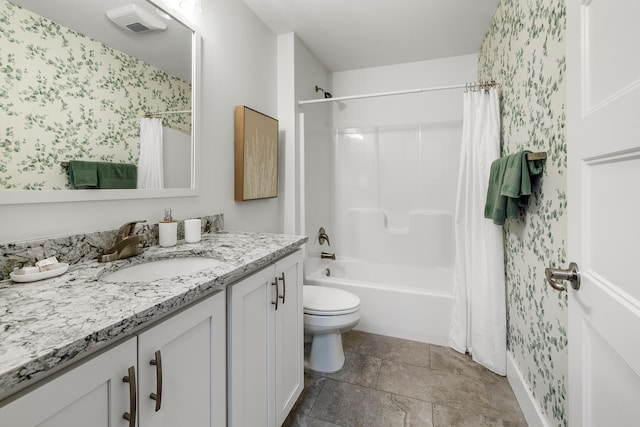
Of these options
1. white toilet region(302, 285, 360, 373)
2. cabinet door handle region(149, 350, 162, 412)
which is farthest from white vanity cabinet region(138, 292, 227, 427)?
white toilet region(302, 285, 360, 373)

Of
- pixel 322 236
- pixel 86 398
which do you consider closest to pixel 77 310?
pixel 86 398

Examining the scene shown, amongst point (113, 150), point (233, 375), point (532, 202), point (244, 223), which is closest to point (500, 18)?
point (532, 202)

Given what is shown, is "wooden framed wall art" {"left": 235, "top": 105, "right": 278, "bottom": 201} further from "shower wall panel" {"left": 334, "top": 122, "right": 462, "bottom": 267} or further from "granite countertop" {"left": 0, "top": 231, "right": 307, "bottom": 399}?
"shower wall panel" {"left": 334, "top": 122, "right": 462, "bottom": 267}

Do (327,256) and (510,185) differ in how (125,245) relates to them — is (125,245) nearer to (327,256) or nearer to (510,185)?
(510,185)

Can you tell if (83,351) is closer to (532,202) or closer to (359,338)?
(532,202)

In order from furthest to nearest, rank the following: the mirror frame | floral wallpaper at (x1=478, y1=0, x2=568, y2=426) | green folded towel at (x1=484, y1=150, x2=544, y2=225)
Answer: green folded towel at (x1=484, y1=150, x2=544, y2=225)
floral wallpaper at (x1=478, y1=0, x2=568, y2=426)
the mirror frame

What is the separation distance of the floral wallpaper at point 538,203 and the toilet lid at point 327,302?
3.08 ft

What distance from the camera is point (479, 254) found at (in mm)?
1994

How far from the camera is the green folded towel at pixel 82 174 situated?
1.02m

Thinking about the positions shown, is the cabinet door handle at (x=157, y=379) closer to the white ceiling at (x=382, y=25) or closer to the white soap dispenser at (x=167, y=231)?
the white soap dispenser at (x=167, y=231)

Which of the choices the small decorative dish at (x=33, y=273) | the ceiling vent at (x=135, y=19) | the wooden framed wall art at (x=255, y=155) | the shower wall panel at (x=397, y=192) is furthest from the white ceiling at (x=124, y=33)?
the shower wall panel at (x=397, y=192)

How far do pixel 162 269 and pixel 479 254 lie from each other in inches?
75.8

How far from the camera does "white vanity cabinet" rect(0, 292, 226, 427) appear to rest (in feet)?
1.62

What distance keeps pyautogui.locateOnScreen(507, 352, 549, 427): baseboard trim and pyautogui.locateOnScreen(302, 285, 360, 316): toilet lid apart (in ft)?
3.14
